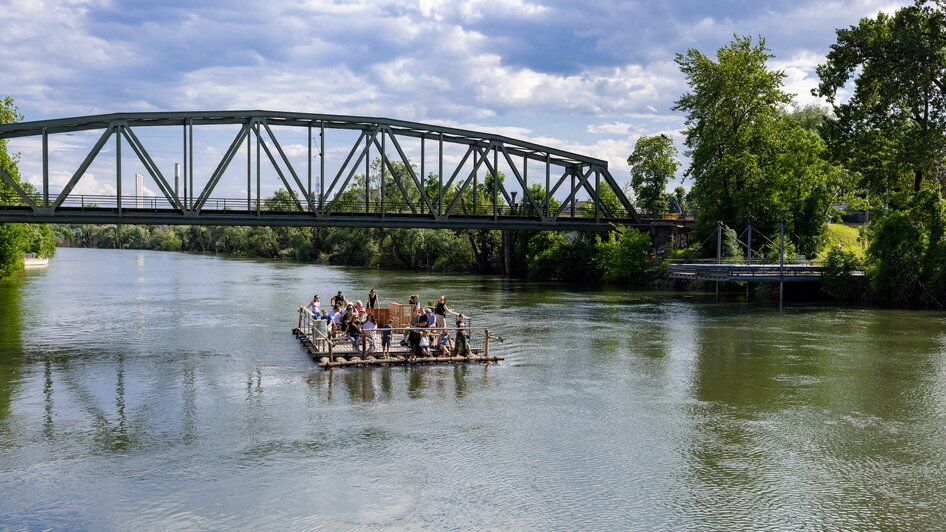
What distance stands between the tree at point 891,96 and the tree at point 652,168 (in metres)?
30.5

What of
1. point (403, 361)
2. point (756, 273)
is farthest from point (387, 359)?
point (756, 273)

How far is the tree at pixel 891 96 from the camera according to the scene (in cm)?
4903

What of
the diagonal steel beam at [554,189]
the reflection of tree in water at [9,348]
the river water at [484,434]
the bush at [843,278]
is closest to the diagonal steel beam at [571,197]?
the diagonal steel beam at [554,189]

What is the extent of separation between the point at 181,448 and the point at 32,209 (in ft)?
126

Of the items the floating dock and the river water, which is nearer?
the river water

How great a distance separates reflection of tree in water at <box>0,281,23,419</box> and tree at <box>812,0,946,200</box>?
46.9 metres

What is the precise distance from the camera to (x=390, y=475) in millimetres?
A: 15258

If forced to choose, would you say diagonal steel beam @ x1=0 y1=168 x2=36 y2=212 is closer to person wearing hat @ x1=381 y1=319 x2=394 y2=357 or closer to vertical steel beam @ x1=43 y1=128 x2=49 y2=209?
vertical steel beam @ x1=43 y1=128 x2=49 y2=209

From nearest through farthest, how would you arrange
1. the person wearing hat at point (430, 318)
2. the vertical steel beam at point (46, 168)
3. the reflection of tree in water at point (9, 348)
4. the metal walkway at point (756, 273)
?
the reflection of tree in water at point (9, 348), the person wearing hat at point (430, 318), the vertical steel beam at point (46, 168), the metal walkway at point (756, 273)

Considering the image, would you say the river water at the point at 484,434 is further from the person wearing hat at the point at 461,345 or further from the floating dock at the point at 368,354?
the person wearing hat at the point at 461,345

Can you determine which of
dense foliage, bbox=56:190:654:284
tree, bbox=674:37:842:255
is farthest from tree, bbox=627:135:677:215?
tree, bbox=674:37:842:255

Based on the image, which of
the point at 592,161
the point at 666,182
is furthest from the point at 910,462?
the point at 666,182

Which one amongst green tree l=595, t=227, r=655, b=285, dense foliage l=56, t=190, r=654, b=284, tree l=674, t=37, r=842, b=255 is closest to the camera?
tree l=674, t=37, r=842, b=255

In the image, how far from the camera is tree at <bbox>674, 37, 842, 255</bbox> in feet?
210
